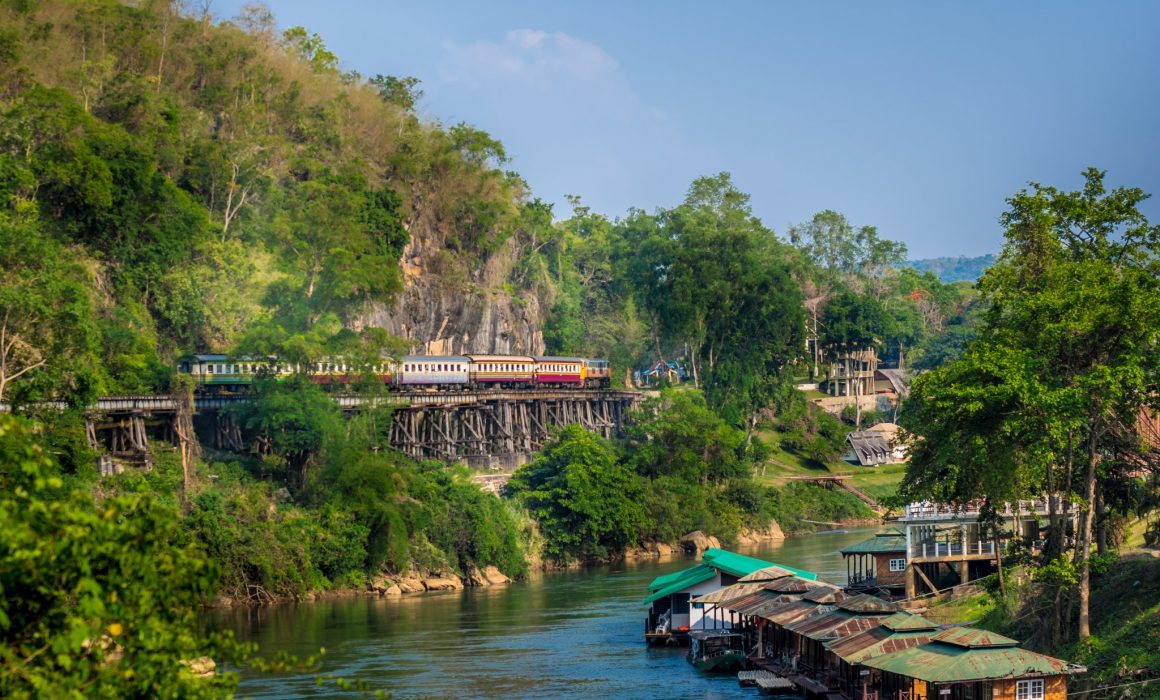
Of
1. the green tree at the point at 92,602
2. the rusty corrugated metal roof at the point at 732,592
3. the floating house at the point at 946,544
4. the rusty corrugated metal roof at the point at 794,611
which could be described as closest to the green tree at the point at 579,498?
the rusty corrugated metal roof at the point at 732,592

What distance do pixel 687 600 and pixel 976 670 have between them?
19.0 metres

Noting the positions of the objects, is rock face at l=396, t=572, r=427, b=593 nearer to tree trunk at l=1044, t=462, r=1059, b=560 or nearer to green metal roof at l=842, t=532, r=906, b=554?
green metal roof at l=842, t=532, r=906, b=554

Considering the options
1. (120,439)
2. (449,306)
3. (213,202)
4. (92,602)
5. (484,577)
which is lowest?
(484,577)

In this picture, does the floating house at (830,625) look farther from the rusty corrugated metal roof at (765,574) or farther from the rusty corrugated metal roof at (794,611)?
the rusty corrugated metal roof at (765,574)

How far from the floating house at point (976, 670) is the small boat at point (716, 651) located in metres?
10.3

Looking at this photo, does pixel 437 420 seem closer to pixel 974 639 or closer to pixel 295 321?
pixel 295 321

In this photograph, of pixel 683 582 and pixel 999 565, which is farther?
pixel 683 582

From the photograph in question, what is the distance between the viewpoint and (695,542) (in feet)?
260

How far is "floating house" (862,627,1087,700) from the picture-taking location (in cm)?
3050

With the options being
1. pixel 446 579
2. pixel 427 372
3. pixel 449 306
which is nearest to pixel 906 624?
pixel 446 579

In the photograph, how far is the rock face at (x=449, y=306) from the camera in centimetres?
9869

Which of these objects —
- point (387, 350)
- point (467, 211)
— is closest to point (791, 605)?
point (387, 350)

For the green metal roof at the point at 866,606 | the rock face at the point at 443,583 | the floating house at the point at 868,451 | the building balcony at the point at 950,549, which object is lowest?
the rock face at the point at 443,583

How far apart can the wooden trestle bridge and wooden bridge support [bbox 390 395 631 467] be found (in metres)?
0.05
